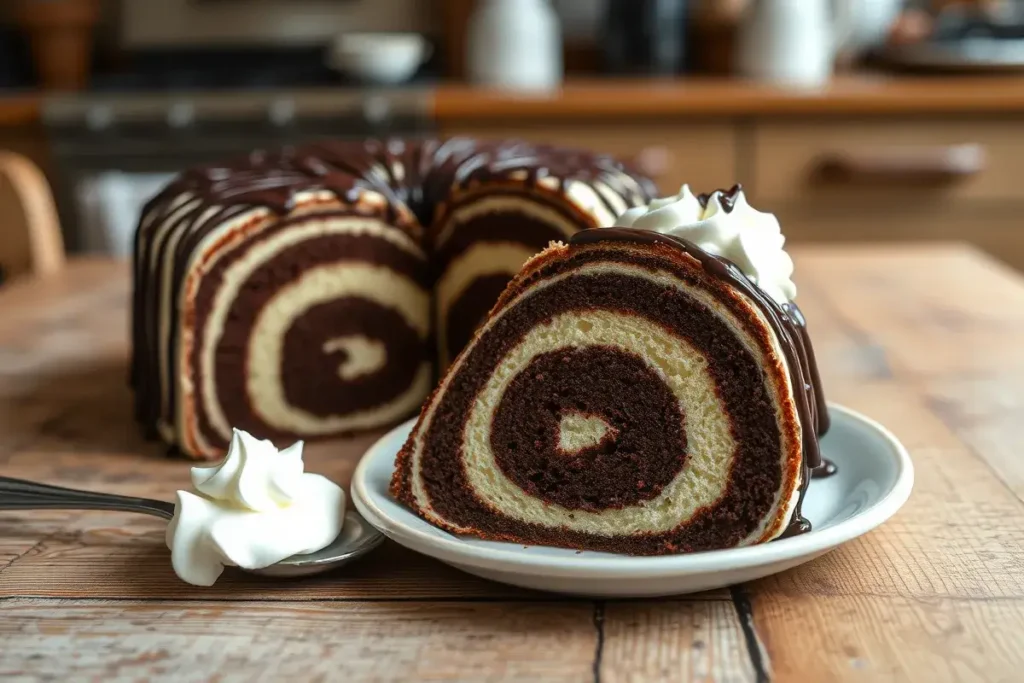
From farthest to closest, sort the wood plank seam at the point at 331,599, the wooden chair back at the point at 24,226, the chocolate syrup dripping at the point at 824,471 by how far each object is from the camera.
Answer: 1. the wooden chair back at the point at 24,226
2. the chocolate syrup dripping at the point at 824,471
3. the wood plank seam at the point at 331,599

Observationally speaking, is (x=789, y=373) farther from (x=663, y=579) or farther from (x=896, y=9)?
(x=896, y=9)

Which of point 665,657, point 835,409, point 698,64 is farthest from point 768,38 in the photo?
point 665,657

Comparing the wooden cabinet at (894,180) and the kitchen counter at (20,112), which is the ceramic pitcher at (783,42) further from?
the kitchen counter at (20,112)

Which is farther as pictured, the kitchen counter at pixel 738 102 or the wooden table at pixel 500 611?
the kitchen counter at pixel 738 102

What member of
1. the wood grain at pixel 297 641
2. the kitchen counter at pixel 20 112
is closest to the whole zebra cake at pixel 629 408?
the wood grain at pixel 297 641

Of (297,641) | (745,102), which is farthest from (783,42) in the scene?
(297,641)

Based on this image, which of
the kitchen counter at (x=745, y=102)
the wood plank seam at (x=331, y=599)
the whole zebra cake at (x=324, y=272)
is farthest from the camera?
the kitchen counter at (x=745, y=102)
